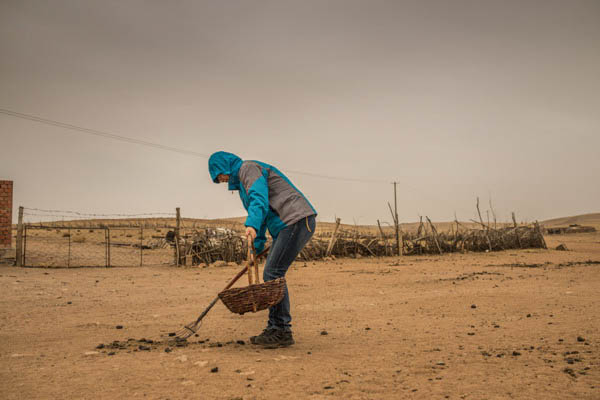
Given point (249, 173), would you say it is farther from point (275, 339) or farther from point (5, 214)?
point (5, 214)

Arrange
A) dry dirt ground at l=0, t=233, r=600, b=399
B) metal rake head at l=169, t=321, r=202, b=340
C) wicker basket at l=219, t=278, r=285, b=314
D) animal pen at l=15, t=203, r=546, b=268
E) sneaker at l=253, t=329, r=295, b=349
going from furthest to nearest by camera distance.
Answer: animal pen at l=15, t=203, r=546, b=268 < metal rake head at l=169, t=321, r=202, b=340 < sneaker at l=253, t=329, r=295, b=349 < wicker basket at l=219, t=278, r=285, b=314 < dry dirt ground at l=0, t=233, r=600, b=399

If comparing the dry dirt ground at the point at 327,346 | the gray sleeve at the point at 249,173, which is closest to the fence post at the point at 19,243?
the dry dirt ground at the point at 327,346

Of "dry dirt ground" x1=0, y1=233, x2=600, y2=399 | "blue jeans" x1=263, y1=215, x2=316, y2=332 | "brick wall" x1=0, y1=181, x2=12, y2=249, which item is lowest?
"dry dirt ground" x1=0, y1=233, x2=600, y2=399

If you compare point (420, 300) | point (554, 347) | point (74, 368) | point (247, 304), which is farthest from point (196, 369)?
point (420, 300)

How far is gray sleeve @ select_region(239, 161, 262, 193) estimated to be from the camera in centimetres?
432

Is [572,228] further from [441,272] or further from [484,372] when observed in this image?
[484,372]

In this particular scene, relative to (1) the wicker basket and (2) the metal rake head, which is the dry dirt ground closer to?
(2) the metal rake head

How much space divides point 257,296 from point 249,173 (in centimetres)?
109

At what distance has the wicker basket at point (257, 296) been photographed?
4082mm

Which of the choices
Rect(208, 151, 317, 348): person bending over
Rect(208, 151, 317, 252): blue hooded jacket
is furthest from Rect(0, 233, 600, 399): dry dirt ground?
Rect(208, 151, 317, 252): blue hooded jacket

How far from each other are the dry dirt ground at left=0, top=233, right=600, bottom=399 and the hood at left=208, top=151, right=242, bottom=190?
160 cm

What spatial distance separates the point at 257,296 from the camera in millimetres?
4086

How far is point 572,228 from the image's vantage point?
4259 centimetres

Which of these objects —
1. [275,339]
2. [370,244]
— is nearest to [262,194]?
[275,339]
